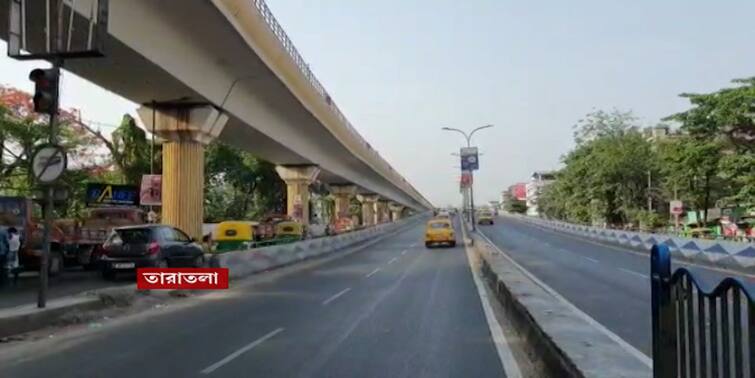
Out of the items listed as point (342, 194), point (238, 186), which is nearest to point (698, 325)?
point (238, 186)

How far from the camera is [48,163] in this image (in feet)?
43.2

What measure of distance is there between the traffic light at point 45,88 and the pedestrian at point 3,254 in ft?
23.0

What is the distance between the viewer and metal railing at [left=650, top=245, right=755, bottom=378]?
351cm

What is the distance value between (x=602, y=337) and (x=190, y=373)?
4765 millimetres

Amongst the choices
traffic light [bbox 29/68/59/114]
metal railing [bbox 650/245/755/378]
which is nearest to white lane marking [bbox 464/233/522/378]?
metal railing [bbox 650/245/755/378]

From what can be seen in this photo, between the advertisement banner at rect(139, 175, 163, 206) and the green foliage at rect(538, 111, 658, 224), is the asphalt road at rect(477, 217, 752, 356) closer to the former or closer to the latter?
the advertisement banner at rect(139, 175, 163, 206)

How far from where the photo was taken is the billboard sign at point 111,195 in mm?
34688

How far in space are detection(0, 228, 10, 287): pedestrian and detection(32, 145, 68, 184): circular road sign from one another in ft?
20.4

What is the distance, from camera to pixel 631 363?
21.6 feet

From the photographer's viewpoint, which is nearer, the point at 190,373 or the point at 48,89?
the point at 190,373

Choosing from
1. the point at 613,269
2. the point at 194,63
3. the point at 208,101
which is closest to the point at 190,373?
the point at 194,63

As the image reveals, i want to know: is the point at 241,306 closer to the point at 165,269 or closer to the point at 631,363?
the point at 165,269

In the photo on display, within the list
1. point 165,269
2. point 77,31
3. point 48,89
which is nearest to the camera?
point 48,89

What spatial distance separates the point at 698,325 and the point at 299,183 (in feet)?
159
